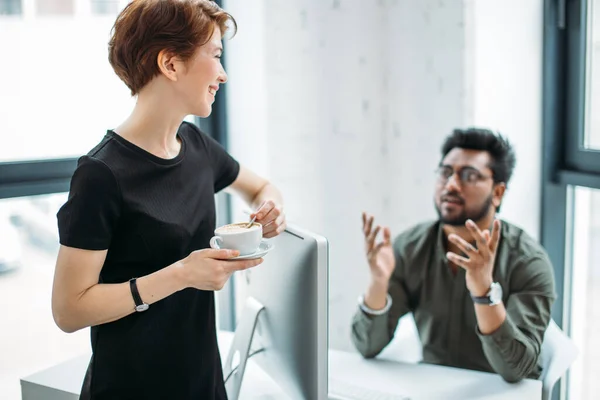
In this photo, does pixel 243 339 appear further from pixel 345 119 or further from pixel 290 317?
pixel 345 119

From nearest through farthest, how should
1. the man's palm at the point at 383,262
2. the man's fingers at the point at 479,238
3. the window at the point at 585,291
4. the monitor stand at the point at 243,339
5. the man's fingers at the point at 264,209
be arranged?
the man's fingers at the point at 264,209 → the monitor stand at the point at 243,339 → the man's fingers at the point at 479,238 → the man's palm at the point at 383,262 → the window at the point at 585,291

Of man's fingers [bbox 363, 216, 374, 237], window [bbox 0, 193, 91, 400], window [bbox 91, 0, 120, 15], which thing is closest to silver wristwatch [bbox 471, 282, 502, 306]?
man's fingers [bbox 363, 216, 374, 237]

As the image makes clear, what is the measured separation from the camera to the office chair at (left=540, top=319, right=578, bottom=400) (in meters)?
1.66

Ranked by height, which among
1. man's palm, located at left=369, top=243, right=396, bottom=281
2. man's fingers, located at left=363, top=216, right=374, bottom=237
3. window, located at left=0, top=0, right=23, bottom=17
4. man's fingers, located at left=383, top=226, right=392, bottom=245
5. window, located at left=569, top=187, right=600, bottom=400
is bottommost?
window, located at left=569, top=187, right=600, bottom=400

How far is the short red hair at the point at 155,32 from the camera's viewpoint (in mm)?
1195

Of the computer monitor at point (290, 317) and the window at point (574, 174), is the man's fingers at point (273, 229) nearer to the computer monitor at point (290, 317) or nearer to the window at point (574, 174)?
the computer monitor at point (290, 317)

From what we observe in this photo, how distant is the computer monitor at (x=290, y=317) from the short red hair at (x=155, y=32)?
1.29 ft

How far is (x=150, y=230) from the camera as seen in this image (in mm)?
1196

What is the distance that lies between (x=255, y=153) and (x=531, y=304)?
3.38 feet

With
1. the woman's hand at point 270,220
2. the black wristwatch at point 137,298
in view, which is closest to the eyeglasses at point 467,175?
the woman's hand at point 270,220

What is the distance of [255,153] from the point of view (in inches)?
90.3

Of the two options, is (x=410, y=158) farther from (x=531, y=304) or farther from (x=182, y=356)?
(x=182, y=356)

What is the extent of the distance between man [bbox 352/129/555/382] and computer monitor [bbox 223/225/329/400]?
1.39ft

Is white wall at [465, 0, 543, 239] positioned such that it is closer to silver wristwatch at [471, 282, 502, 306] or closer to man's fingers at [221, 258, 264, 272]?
silver wristwatch at [471, 282, 502, 306]
